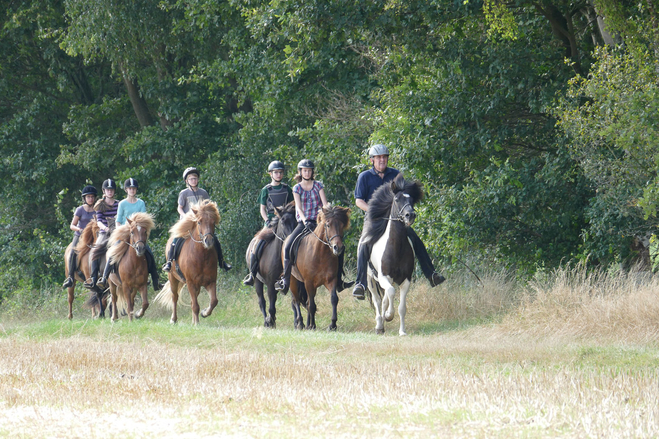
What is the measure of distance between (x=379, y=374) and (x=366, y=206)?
5.24 meters

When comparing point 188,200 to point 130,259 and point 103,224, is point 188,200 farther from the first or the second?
point 103,224

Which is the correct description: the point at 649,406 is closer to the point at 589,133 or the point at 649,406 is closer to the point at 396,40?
the point at 589,133

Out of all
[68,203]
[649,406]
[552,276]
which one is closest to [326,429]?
[649,406]

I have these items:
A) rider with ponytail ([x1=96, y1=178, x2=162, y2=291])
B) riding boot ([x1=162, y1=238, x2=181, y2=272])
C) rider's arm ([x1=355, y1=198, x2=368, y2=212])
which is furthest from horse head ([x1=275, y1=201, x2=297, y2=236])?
rider with ponytail ([x1=96, y1=178, x2=162, y2=291])

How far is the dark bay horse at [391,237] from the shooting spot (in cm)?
1220

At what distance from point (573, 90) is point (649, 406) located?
8223mm

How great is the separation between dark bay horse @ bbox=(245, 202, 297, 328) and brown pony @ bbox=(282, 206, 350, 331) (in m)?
0.72

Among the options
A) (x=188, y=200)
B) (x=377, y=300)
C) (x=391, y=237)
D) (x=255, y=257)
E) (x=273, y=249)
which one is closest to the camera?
(x=391, y=237)

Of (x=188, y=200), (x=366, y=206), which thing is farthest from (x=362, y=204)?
(x=188, y=200)

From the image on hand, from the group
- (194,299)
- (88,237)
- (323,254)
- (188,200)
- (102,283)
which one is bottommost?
(194,299)

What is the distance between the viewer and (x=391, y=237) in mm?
12281

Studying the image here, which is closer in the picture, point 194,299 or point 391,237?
point 391,237

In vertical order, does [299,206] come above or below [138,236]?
above

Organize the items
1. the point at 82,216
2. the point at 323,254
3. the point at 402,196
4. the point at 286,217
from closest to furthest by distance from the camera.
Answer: the point at 402,196, the point at 323,254, the point at 286,217, the point at 82,216
